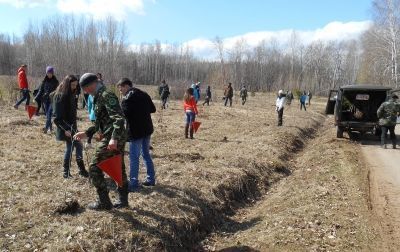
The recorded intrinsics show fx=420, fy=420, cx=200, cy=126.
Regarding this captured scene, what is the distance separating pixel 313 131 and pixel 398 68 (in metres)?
23.1

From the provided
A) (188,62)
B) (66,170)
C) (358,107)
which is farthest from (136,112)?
(188,62)

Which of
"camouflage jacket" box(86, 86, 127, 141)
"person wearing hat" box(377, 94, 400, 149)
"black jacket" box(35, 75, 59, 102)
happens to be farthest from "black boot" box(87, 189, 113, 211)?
"person wearing hat" box(377, 94, 400, 149)

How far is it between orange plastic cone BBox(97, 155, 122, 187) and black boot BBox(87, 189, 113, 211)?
0.44 meters

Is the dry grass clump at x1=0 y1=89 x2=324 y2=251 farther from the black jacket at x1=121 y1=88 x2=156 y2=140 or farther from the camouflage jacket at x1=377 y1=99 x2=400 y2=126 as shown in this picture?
the camouflage jacket at x1=377 y1=99 x2=400 y2=126

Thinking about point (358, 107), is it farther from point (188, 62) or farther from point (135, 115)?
point (188, 62)

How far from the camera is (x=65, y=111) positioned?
743cm

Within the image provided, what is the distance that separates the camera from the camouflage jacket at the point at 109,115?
5504 mm

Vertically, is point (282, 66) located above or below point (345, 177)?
above

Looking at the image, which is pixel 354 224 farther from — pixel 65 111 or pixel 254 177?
pixel 65 111

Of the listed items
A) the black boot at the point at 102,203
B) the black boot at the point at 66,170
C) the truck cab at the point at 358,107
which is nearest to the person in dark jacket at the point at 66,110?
the black boot at the point at 66,170

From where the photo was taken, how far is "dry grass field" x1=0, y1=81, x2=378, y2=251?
5.54 meters

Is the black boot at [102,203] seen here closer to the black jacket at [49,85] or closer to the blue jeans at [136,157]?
the blue jeans at [136,157]

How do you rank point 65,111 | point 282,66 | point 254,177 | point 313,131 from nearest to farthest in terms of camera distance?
point 65,111 < point 254,177 < point 313,131 < point 282,66

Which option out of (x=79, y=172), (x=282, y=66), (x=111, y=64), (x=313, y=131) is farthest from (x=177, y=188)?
(x=282, y=66)
